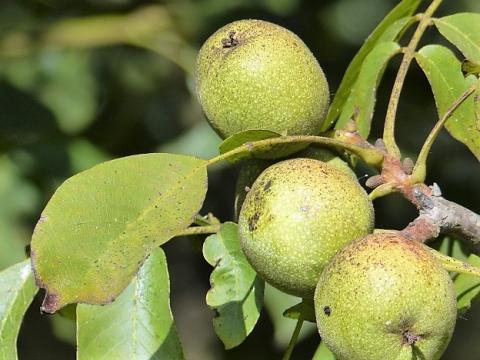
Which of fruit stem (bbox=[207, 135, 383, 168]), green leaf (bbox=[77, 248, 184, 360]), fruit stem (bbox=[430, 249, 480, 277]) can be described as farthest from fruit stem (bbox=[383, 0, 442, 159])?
green leaf (bbox=[77, 248, 184, 360])

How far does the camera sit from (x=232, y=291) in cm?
171

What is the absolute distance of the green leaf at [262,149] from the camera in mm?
1609

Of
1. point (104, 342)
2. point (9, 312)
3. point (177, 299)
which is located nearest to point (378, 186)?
point (104, 342)

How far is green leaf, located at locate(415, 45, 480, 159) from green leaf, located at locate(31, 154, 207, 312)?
20.6 inches

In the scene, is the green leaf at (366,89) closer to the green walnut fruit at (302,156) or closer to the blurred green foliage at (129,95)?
the green walnut fruit at (302,156)

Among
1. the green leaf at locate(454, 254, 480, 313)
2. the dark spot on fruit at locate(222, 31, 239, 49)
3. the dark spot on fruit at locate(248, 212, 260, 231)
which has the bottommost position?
the green leaf at locate(454, 254, 480, 313)

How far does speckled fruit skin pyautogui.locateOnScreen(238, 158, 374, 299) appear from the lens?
154 cm

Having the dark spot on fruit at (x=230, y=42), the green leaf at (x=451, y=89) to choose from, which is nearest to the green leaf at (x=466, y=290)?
the green leaf at (x=451, y=89)

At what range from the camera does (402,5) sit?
203 cm

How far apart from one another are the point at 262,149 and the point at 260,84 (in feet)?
0.40

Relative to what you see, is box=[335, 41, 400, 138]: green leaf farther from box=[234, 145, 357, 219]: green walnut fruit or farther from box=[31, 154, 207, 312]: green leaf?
box=[31, 154, 207, 312]: green leaf

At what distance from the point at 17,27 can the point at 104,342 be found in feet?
5.94

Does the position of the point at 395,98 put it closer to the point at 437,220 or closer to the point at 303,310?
the point at 437,220

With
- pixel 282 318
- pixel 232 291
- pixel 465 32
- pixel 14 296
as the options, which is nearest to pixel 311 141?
pixel 232 291
